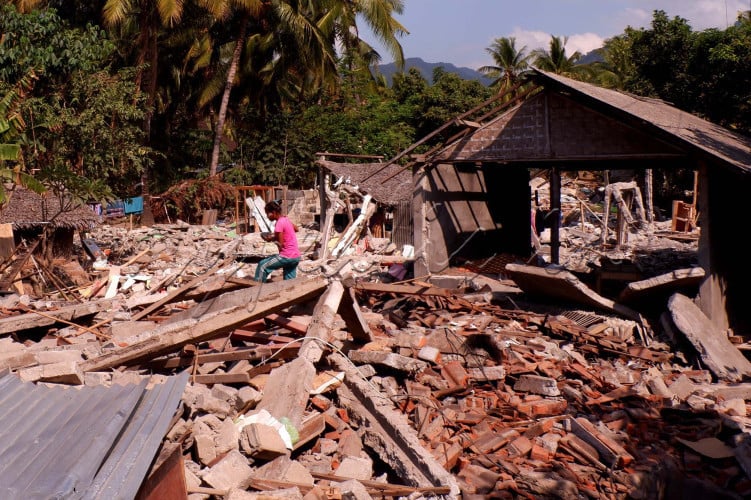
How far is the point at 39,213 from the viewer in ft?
58.7

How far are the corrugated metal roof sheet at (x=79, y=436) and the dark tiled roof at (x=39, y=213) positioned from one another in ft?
46.2

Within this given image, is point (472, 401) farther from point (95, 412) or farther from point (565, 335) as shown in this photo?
point (95, 412)

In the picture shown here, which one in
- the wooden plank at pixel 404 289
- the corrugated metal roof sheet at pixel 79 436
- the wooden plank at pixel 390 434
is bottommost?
the wooden plank at pixel 390 434

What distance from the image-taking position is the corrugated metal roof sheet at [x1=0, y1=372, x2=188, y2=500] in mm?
3037

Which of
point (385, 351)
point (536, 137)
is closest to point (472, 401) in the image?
point (385, 351)

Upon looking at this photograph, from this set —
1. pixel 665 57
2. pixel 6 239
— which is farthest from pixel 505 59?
pixel 6 239

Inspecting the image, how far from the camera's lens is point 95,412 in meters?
3.94

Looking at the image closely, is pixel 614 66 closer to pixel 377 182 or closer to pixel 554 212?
pixel 377 182

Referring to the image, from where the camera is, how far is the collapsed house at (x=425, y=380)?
470 centimetres

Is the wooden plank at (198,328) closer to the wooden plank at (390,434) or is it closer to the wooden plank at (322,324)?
the wooden plank at (322,324)

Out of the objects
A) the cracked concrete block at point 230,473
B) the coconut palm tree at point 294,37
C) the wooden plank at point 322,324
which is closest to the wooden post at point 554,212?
the wooden plank at point 322,324

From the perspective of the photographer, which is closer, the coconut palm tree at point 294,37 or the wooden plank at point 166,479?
the wooden plank at point 166,479

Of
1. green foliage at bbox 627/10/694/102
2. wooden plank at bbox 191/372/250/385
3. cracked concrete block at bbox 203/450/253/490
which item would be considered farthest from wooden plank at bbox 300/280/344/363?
green foliage at bbox 627/10/694/102

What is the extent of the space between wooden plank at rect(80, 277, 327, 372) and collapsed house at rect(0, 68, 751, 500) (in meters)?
0.02
